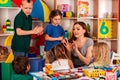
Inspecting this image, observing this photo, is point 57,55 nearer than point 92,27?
Yes

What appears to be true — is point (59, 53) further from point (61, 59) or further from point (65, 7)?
point (65, 7)

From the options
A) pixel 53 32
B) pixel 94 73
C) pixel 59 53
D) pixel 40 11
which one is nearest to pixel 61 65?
pixel 59 53

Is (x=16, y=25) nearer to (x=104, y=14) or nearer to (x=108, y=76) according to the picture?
(x=108, y=76)

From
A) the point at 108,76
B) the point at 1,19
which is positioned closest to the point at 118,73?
the point at 108,76

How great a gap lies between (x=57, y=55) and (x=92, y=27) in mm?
1929

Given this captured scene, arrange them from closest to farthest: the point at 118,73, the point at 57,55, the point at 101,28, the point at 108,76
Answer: the point at 108,76 < the point at 118,73 < the point at 57,55 < the point at 101,28

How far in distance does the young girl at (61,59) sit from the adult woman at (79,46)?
102mm

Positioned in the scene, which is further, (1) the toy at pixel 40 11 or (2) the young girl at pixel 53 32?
(1) the toy at pixel 40 11

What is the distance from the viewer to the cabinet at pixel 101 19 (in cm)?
430

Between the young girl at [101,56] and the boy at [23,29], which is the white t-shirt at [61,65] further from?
the boy at [23,29]

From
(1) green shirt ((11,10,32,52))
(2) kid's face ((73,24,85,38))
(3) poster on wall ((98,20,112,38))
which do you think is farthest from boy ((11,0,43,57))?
(3) poster on wall ((98,20,112,38))

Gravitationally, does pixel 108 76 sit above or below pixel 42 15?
below

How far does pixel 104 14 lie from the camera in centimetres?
461

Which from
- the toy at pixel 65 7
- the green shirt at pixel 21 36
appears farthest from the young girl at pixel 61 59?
the toy at pixel 65 7
